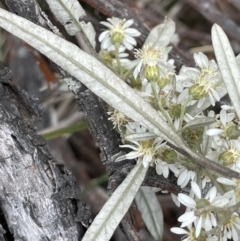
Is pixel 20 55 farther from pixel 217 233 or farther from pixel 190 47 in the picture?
pixel 217 233

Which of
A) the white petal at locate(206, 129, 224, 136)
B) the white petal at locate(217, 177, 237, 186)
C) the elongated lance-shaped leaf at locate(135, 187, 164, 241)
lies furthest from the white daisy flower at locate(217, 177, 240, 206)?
the elongated lance-shaped leaf at locate(135, 187, 164, 241)

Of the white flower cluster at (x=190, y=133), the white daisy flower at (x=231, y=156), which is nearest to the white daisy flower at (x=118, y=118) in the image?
the white flower cluster at (x=190, y=133)

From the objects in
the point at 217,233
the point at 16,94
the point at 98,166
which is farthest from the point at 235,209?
the point at 98,166

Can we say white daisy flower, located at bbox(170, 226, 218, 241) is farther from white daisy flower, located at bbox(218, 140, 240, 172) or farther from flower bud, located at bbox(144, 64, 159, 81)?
flower bud, located at bbox(144, 64, 159, 81)

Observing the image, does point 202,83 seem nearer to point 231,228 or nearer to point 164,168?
point 164,168

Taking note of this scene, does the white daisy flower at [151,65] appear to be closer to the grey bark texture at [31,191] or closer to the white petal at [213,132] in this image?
the white petal at [213,132]

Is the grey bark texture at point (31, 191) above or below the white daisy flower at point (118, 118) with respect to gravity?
below
